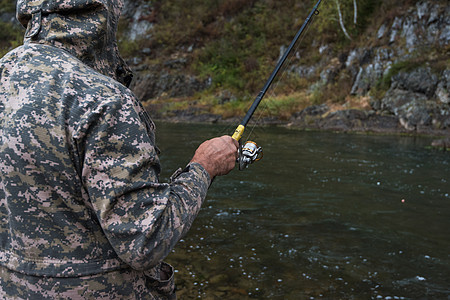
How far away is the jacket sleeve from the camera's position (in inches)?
42.4

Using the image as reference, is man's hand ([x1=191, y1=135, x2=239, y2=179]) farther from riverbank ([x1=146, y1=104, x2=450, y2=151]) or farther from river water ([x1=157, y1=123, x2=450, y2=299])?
riverbank ([x1=146, y1=104, x2=450, y2=151])

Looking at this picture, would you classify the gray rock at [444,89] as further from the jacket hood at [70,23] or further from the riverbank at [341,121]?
the jacket hood at [70,23]

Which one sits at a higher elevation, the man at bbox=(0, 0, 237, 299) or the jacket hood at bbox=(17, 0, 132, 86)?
the jacket hood at bbox=(17, 0, 132, 86)

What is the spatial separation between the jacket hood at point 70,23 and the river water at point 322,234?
2.42 meters

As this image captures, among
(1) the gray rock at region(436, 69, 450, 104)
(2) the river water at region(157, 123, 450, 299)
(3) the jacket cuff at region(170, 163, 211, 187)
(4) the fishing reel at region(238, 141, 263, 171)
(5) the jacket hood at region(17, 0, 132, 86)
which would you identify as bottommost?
(2) the river water at region(157, 123, 450, 299)

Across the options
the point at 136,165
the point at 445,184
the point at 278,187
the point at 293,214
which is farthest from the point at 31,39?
the point at 445,184

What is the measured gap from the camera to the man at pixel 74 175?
1.09 m

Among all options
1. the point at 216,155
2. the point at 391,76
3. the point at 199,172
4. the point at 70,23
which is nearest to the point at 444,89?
the point at 391,76

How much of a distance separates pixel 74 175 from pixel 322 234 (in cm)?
399

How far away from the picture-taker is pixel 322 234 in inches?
186

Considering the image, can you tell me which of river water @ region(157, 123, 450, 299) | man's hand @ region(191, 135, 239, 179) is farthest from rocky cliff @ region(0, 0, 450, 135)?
man's hand @ region(191, 135, 239, 179)

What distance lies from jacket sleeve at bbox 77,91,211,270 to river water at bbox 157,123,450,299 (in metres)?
2.23

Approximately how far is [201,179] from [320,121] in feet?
53.0

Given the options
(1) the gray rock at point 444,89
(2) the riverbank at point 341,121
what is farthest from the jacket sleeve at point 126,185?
(1) the gray rock at point 444,89
